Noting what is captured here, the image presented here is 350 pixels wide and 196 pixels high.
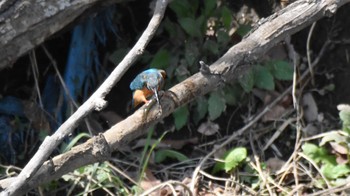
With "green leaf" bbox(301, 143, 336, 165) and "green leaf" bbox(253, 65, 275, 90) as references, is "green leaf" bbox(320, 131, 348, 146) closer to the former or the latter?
"green leaf" bbox(301, 143, 336, 165)

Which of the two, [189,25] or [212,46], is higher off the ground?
[189,25]

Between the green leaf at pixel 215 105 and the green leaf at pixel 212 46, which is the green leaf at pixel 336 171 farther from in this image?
the green leaf at pixel 212 46

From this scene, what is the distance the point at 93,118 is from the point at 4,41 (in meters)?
0.88

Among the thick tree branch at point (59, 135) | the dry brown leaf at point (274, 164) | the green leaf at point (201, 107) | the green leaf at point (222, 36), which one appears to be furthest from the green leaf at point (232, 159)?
the thick tree branch at point (59, 135)

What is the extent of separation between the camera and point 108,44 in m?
4.43

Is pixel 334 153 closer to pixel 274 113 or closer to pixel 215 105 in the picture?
pixel 274 113

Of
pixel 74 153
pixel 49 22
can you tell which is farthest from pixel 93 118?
pixel 74 153

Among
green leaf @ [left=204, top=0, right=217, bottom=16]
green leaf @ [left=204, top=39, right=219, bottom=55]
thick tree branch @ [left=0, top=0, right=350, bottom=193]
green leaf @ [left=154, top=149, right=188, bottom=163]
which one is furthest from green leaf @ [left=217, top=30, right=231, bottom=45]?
green leaf @ [left=154, top=149, right=188, bottom=163]

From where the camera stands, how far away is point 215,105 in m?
4.06

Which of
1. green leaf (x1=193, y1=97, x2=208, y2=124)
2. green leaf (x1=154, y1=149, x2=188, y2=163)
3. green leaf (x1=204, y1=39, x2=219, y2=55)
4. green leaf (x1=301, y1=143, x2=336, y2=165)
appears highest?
green leaf (x1=204, y1=39, x2=219, y2=55)

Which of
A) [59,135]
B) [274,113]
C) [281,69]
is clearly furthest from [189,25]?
[59,135]

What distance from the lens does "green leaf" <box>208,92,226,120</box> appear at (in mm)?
4055

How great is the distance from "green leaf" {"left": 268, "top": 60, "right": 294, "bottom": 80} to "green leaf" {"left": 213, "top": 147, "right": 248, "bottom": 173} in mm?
540

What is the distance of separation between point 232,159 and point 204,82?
73 centimetres
